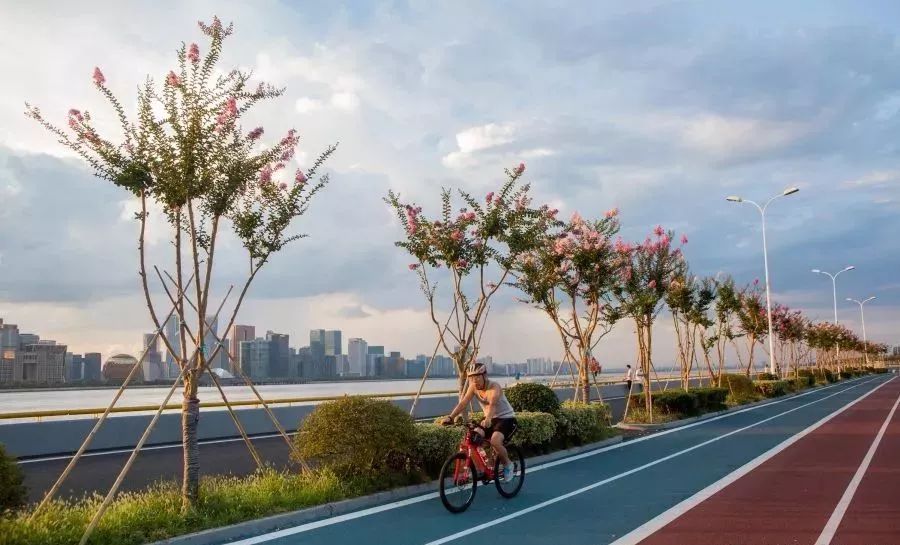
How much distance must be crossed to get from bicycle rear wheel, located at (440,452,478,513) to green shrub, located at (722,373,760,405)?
2855cm

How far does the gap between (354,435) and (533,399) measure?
6569 millimetres

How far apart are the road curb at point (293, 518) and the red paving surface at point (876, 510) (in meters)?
5.49

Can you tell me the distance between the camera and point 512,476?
11.1 metres

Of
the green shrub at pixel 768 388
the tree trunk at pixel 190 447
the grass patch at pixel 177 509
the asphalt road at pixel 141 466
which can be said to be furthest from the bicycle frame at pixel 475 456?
the green shrub at pixel 768 388

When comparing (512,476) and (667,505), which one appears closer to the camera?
(667,505)

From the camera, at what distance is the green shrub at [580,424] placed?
16.9 metres

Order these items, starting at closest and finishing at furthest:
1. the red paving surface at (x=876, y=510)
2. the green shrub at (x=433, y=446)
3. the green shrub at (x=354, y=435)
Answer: the red paving surface at (x=876, y=510), the green shrub at (x=354, y=435), the green shrub at (x=433, y=446)

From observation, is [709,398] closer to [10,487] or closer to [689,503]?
[689,503]

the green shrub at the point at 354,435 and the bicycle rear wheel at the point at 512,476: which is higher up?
the green shrub at the point at 354,435

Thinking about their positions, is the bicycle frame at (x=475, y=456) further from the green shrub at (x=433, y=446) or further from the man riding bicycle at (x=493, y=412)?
the green shrub at (x=433, y=446)

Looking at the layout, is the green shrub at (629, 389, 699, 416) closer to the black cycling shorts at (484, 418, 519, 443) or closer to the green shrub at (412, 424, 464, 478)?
the green shrub at (412, 424, 464, 478)

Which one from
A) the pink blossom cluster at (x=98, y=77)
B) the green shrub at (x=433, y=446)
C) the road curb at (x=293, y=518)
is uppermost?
the pink blossom cluster at (x=98, y=77)

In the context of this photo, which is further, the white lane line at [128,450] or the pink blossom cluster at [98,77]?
the white lane line at [128,450]

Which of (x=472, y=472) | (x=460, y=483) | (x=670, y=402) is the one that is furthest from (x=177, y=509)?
(x=670, y=402)
